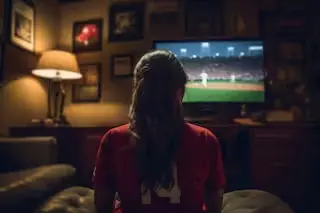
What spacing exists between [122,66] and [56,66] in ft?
2.28

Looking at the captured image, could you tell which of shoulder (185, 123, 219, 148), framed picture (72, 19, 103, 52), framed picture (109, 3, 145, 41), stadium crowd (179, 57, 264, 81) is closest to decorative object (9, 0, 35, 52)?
framed picture (72, 19, 103, 52)

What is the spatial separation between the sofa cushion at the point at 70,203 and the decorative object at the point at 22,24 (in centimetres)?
157

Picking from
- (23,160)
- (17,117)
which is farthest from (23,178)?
(17,117)

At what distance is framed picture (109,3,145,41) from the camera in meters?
3.61

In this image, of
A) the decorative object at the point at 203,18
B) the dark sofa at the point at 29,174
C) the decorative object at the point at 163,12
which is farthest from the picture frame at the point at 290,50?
the dark sofa at the point at 29,174

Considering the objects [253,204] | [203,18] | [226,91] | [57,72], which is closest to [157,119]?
[253,204]

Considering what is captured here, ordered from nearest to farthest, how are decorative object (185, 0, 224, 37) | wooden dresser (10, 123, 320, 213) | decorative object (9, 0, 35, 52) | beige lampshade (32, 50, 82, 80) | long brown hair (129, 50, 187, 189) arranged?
long brown hair (129, 50, 187, 189), wooden dresser (10, 123, 320, 213), decorative object (9, 0, 35, 52), beige lampshade (32, 50, 82, 80), decorative object (185, 0, 224, 37)

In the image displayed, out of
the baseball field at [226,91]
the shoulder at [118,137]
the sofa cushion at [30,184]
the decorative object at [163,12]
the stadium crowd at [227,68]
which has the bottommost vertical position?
the sofa cushion at [30,184]

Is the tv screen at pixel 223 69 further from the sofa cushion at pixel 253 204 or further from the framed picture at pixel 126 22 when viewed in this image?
the sofa cushion at pixel 253 204

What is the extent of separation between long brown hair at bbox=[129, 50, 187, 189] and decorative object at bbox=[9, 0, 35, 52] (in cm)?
227

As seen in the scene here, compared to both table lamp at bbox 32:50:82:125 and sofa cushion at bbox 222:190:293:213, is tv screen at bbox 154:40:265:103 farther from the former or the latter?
sofa cushion at bbox 222:190:293:213

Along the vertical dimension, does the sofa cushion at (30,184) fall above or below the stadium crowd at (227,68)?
below

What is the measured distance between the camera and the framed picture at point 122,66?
360 centimetres

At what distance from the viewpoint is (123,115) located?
3586mm
